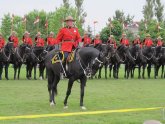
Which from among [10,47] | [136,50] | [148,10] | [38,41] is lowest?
[136,50]

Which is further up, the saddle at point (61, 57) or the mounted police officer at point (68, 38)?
the mounted police officer at point (68, 38)

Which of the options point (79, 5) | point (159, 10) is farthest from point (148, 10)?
point (79, 5)

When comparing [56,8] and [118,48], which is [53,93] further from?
[56,8]

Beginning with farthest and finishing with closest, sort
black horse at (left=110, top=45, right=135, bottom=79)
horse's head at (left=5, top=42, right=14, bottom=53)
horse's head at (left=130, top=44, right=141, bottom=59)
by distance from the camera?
horse's head at (left=130, top=44, right=141, bottom=59) → black horse at (left=110, top=45, right=135, bottom=79) → horse's head at (left=5, top=42, right=14, bottom=53)

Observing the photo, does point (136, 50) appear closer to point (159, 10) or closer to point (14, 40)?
point (14, 40)

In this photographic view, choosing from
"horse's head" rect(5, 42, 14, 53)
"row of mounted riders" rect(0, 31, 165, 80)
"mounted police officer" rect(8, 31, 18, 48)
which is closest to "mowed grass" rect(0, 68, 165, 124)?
"horse's head" rect(5, 42, 14, 53)

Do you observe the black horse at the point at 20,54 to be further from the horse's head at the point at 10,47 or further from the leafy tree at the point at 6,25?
the leafy tree at the point at 6,25

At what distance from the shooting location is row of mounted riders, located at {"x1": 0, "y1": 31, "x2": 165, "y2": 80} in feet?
91.7

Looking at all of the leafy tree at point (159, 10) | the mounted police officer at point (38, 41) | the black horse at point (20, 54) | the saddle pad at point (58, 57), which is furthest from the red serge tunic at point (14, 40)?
the leafy tree at point (159, 10)

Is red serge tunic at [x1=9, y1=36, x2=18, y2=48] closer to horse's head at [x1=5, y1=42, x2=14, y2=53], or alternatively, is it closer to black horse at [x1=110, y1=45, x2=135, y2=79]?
horse's head at [x1=5, y1=42, x2=14, y2=53]

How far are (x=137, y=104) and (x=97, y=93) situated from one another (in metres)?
4.02

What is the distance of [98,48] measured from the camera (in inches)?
1112

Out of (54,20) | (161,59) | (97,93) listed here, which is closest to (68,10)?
(54,20)

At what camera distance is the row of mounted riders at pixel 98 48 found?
91.7ft
